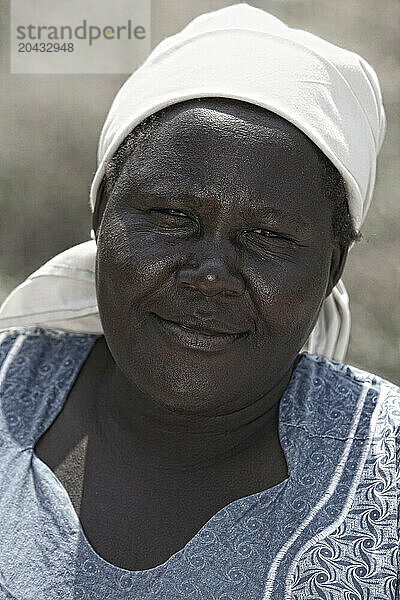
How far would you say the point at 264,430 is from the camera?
195 centimetres

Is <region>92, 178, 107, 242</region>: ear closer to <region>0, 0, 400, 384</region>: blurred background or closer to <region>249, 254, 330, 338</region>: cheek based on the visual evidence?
<region>249, 254, 330, 338</region>: cheek

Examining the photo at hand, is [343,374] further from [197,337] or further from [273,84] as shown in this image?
[273,84]

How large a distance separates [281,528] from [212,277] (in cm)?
47

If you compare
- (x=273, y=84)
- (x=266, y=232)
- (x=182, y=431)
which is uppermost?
(x=273, y=84)

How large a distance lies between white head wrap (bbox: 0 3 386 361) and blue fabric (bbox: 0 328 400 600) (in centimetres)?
43

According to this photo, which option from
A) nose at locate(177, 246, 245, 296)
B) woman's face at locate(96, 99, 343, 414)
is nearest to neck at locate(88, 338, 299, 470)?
woman's face at locate(96, 99, 343, 414)

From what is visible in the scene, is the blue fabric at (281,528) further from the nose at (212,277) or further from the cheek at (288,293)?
the nose at (212,277)

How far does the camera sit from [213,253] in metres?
1.69

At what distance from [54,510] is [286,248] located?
2.12 feet

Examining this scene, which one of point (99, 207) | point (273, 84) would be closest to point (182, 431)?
point (99, 207)

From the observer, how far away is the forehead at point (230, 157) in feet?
5.60

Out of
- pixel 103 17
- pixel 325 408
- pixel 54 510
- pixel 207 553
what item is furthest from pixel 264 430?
pixel 103 17

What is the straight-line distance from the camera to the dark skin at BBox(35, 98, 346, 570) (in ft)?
5.61

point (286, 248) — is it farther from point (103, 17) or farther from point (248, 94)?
point (103, 17)
